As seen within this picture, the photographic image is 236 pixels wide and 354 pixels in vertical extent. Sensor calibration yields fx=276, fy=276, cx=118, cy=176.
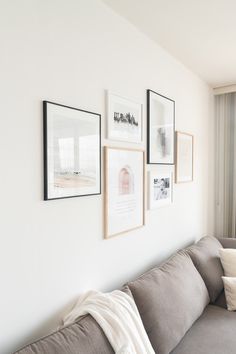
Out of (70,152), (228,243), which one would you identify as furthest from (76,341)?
(228,243)

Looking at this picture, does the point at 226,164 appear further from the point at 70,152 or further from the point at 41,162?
the point at 41,162

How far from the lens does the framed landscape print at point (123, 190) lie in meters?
1.75

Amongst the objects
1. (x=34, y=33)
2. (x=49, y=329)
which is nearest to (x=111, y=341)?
(x=49, y=329)

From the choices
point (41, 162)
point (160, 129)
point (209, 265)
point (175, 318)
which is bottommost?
point (175, 318)

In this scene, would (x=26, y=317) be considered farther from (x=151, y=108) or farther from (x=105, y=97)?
(x=151, y=108)

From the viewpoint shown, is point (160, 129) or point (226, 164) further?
point (226, 164)

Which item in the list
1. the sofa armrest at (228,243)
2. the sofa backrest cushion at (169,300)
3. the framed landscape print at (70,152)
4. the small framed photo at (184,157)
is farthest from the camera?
the sofa armrest at (228,243)

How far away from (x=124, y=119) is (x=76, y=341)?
131 cm

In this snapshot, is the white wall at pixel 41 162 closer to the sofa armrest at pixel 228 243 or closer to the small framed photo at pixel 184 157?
the small framed photo at pixel 184 157

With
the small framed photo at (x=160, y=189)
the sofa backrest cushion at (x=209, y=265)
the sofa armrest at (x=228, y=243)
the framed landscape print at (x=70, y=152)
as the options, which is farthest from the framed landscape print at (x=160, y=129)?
the sofa armrest at (x=228, y=243)

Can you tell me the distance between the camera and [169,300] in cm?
171

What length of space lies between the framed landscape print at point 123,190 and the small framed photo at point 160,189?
0.15 m

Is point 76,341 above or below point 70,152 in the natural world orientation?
below

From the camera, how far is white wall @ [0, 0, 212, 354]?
1.20 metres
